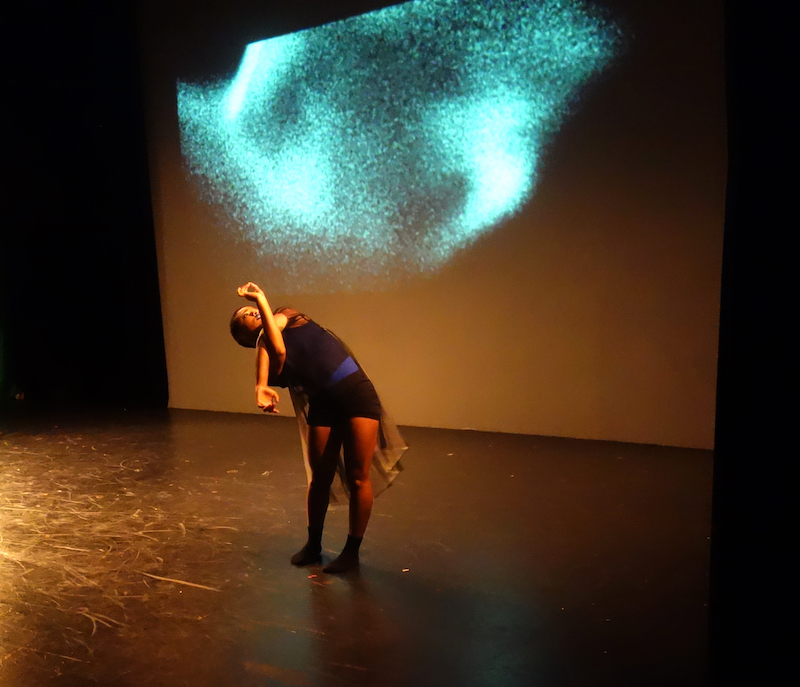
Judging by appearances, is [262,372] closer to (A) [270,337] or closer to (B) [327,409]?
(A) [270,337]

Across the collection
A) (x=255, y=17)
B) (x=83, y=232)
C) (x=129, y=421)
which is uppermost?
(x=255, y=17)

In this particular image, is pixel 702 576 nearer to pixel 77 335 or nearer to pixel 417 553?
pixel 417 553

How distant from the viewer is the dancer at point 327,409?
101 inches

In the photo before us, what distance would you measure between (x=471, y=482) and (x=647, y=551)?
112 cm

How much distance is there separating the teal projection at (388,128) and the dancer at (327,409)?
226 centimetres

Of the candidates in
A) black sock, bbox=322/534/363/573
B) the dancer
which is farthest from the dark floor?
the dancer

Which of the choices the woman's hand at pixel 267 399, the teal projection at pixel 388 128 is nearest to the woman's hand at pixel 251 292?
the woman's hand at pixel 267 399

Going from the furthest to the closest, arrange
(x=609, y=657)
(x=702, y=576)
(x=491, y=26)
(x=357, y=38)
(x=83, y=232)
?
(x=83, y=232) → (x=357, y=38) → (x=491, y=26) → (x=702, y=576) → (x=609, y=657)

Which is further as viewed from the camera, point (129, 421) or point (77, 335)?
point (77, 335)

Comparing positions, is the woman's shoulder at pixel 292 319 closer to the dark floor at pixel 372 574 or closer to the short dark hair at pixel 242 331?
the short dark hair at pixel 242 331

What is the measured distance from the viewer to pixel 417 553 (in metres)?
2.83

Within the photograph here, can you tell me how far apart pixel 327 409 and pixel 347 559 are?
1.84 ft

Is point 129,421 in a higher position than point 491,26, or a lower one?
lower

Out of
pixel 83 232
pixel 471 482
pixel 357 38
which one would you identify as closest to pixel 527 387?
pixel 471 482
